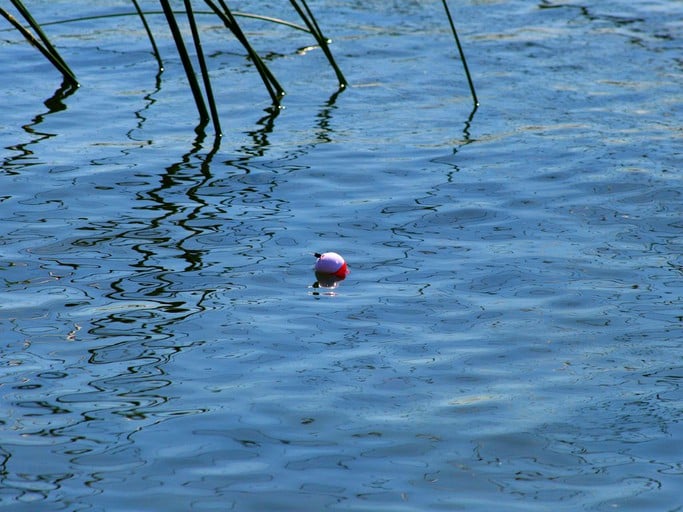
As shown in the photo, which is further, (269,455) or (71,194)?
(71,194)

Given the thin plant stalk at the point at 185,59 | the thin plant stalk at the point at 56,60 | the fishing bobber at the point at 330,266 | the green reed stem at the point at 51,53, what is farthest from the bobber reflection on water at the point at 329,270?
the thin plant stalk at the point at 56,60

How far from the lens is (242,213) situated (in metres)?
7.24

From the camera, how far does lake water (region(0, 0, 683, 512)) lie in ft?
14.6

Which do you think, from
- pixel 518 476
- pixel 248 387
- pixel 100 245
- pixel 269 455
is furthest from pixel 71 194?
pixel 518 476

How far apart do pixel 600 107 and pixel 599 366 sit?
179 inches

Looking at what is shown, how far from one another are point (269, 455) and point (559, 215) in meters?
3.36

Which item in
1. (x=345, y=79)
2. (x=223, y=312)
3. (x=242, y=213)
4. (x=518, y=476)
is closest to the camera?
(x=518, y=476)

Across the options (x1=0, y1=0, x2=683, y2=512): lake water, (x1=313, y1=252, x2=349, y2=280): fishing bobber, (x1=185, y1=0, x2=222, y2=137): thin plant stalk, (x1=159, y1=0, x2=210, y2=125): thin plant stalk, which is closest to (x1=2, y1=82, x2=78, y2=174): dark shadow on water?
(x1=0, y1=0, x2=683, y2=512): lake water

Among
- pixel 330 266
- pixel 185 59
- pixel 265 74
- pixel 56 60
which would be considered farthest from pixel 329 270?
pixel 56 60

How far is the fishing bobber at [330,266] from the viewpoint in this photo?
243 inches

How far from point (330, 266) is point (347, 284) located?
0.41 feet

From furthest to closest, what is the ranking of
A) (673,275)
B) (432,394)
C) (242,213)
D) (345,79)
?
(345,79)
(242,213)
(673,275)
(432,394)

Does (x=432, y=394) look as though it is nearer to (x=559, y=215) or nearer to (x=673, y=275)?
(x=673, y=275)

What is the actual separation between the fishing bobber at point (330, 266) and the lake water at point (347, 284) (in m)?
0.09
